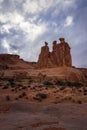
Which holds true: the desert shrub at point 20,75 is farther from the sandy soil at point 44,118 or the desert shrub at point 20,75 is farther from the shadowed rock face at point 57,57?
the sandy soil at point 44,118

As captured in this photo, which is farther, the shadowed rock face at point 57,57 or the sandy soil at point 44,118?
the shadowed rock face at point 57,57

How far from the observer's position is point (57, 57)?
278 ft

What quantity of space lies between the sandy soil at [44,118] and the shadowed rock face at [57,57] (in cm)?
6236

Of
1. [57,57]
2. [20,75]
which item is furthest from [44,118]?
[57,57]

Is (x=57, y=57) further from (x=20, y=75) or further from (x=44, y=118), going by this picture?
(x=44, y=118)

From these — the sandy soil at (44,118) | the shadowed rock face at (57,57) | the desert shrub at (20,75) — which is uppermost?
the shadowed rock face at (57,57)

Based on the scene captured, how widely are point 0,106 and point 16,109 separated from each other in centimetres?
174

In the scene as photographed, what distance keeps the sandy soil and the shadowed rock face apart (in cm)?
6236

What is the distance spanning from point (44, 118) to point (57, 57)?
68.4 meters

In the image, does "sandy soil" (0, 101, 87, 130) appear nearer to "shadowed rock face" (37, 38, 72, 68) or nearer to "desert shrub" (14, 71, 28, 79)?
"desert shrub" (14, 71, 28, 79)

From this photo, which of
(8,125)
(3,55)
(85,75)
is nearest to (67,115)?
(8,125)

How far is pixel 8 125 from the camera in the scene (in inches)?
578

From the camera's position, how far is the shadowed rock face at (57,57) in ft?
276

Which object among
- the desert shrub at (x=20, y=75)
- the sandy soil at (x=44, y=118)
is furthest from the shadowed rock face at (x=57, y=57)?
the sandy soil at (x=44, y=118)
